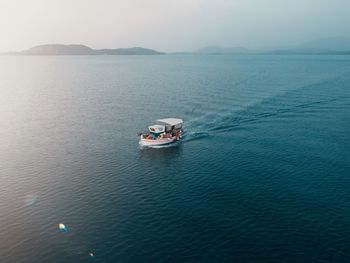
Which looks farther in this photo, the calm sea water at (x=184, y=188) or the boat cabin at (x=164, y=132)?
the boat cabin at (x=164, y=132)

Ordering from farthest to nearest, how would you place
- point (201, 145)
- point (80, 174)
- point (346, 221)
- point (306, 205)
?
1. point (201, 145)
2. point (80, 174)
3. point (306, 205)
4. point (346, 221)

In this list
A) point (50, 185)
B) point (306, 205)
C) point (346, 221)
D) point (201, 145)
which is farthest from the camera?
point (201, 145)

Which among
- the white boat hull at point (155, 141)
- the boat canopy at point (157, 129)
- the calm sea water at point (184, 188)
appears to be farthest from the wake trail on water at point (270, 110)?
the boat canopy at point (157, 129)

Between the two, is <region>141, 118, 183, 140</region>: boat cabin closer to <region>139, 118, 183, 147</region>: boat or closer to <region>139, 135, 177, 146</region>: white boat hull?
<region>139, 118, 183, 147</region>: boat

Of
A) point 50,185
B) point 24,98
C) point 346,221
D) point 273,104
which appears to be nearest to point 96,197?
point 50,185

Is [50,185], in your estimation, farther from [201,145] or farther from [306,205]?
[306,205]

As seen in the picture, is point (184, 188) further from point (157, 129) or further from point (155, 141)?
point (157, 129)

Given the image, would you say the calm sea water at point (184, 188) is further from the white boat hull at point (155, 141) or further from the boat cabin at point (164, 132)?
the boat cabin at point (164, 132)
